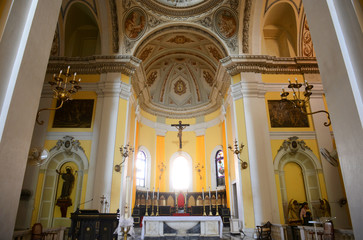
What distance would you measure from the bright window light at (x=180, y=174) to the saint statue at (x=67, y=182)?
697 centimetres

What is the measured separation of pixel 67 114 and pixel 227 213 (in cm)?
900

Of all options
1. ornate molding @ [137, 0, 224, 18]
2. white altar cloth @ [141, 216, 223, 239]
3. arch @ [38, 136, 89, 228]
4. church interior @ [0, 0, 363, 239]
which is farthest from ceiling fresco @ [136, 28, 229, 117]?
white altar cloth @ [141, 216, 223, 239]

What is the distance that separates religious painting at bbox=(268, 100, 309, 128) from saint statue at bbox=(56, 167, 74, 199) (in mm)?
8530

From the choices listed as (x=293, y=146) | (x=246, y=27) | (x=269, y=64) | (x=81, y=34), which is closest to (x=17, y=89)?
(x=293, y=146)

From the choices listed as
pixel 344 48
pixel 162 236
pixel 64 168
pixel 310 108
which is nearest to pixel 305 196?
pixel 310 108

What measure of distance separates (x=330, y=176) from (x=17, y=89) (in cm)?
1056

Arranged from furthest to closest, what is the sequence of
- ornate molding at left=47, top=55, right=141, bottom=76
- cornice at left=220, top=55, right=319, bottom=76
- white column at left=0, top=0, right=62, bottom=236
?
cornice at left=220, top=55, right=319, bottom=76
ornate molding at left=47, top=55, right=141, bottom=76
white column at left=0, top=0, right=62, bottom=236

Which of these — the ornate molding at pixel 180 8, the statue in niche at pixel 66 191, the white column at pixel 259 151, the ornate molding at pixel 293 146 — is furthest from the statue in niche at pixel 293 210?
the ornate molding at pixel 180 8

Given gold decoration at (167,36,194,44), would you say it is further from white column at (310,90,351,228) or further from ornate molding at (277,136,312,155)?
ornate molding at (277,136,312,155)

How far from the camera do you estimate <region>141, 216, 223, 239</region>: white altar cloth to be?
28.0 ft

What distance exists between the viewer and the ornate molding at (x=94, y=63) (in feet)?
35.7

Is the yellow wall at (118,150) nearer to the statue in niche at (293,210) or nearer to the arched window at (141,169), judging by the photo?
the arched window at (141,169)

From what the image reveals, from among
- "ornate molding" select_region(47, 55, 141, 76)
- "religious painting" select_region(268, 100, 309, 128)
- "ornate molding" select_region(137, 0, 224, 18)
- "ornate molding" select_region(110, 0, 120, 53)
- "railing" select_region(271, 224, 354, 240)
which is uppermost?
"ornate molding" select_region(137, 0, 224, 18)

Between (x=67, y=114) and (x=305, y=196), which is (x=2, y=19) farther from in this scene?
(x=305, y=196)
